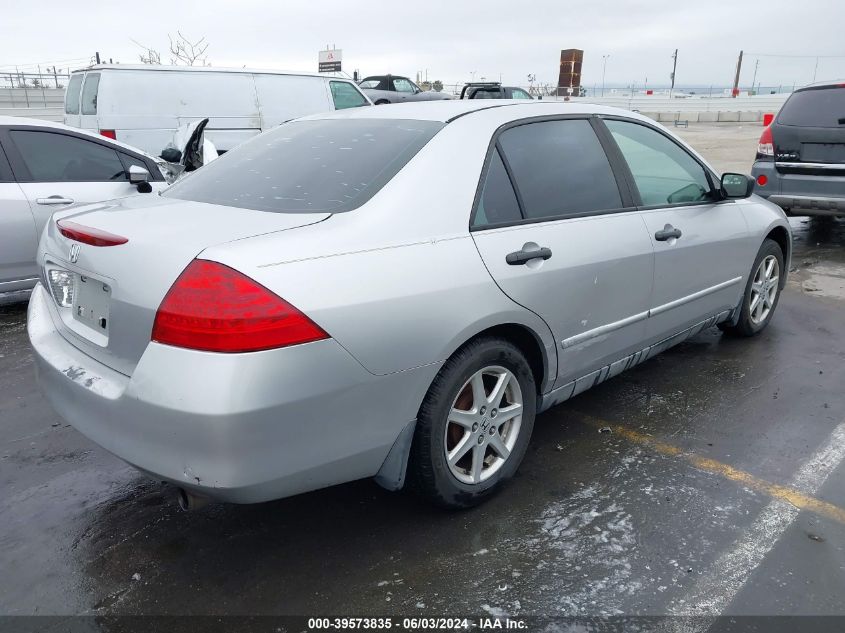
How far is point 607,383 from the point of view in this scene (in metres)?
4.26

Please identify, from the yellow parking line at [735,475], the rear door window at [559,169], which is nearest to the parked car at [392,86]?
the rear door window at [559,169]

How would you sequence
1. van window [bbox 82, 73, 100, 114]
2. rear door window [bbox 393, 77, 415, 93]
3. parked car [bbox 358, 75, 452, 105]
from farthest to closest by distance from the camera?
1. rear door window [bbox 393, 77, 415, 93]
2. parked car [bbox 358, 75, 452, 105]
3. van window [bbox 82, 73, 100, 114]

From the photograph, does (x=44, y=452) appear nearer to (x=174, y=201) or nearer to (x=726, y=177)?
(x=174, y=201)

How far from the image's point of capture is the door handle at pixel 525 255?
275 centimetres

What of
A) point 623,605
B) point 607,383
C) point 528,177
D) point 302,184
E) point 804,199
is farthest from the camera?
point 804,199

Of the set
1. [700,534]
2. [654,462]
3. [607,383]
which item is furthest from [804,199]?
[700,534]

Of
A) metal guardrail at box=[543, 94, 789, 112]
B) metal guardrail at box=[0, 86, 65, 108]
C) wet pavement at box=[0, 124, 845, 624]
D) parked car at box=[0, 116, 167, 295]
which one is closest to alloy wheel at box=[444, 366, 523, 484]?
wet pavement at box=[0, 124, 845, 624]

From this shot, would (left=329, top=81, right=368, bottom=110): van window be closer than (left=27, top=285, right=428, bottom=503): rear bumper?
No

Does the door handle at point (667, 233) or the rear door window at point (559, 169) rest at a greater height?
the rear door window at point (559, 169)

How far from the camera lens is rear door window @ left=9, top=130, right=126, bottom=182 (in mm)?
5488

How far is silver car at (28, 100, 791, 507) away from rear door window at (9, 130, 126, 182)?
2859 millimetres

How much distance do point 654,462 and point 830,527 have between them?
0.75 m

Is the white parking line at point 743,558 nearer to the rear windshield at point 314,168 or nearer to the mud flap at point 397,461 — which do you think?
the mud flap at point 397,461

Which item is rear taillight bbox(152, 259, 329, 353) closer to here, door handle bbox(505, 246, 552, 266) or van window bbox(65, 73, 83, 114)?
door handle bbox(505, 246, 552, 266)
